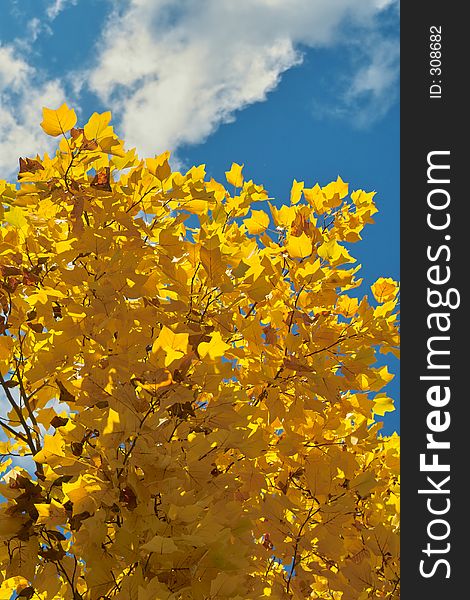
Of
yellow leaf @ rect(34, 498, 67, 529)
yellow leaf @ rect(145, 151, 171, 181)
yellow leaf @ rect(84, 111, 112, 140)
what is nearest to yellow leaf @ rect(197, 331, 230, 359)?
yellow leaf @ rect(34, 498, 67, 529)

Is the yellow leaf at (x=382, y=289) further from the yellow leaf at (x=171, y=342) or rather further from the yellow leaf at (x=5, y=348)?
the yellow leaf at (x=5, y=348)

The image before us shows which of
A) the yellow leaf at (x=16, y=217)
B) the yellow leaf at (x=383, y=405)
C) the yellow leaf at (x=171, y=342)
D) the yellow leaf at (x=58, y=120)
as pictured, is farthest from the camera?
the yellow leaf at (x=383, y=405)

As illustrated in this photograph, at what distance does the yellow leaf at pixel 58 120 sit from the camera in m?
2.05

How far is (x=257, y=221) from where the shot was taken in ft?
8.79

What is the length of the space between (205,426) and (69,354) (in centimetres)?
50

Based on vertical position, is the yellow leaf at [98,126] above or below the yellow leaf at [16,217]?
above

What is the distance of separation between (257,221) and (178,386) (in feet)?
4.09

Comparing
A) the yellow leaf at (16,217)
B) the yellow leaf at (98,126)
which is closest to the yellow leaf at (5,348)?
the yellow leaf at (16,217)

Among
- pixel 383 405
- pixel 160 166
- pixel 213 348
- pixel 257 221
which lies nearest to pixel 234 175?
pixel 257 221

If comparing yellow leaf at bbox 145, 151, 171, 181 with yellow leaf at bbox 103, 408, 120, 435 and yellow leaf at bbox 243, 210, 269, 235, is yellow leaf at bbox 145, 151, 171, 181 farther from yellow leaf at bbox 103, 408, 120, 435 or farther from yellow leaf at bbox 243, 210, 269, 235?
yellow leaf at bbox 103, 408, 120, 435

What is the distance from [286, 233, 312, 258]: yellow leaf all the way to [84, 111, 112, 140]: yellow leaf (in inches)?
29.6

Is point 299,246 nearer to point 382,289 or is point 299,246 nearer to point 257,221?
point 257,221

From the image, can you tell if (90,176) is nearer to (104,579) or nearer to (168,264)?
(168,264)

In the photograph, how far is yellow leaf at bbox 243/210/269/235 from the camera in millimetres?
2682
